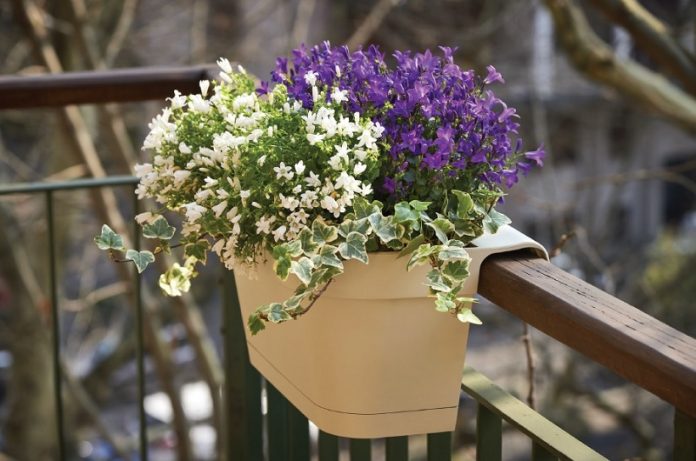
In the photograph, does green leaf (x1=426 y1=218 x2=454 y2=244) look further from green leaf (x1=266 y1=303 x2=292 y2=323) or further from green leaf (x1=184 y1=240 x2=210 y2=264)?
green leaf (x1=184 y1=240 x2=210 y2=264)

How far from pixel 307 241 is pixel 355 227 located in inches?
2.3

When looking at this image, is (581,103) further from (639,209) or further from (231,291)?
(231,291)

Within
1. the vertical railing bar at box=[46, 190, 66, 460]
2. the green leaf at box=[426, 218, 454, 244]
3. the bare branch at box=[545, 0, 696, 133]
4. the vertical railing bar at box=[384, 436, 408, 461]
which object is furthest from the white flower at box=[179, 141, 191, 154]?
the bare branch at box=[545, 0, 696, 133]

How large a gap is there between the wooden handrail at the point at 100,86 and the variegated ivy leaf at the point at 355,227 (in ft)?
3.33

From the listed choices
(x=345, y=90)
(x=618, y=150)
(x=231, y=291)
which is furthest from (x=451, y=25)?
(x=345, y=90)

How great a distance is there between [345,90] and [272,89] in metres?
0.21

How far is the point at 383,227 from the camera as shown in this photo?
40.8 inches

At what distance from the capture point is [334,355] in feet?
3.75

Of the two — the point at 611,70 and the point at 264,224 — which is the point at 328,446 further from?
the point at 611,70

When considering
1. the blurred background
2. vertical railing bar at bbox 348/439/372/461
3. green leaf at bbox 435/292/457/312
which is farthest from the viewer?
the blurred background

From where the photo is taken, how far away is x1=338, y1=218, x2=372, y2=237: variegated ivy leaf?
3.40ft

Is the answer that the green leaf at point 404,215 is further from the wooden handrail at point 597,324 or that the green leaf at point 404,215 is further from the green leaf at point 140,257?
the green leaf at point 140,257

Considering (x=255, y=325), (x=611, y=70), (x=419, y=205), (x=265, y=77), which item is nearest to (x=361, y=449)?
(x=255, y=325)

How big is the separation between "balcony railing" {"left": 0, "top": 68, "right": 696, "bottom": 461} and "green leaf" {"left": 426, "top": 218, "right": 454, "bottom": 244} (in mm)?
85
